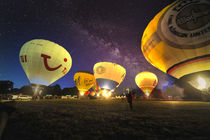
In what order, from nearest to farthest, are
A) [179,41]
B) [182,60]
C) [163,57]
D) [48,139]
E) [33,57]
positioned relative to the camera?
[48,139], [179,41], [182,60], [163,57], [33,57]

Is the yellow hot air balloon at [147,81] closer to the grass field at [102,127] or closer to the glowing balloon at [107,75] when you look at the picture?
the glowing balloon at [107,75]

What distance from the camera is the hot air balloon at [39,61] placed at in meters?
16.3

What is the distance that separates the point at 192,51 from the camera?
944 centimetres

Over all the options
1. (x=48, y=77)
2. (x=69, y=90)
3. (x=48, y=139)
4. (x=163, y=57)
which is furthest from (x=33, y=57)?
(x=69, y=90)

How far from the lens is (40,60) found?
1630cm

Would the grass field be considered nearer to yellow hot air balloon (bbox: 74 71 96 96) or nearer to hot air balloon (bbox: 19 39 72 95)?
hot air balloon (bbox: 19 39 72 95)

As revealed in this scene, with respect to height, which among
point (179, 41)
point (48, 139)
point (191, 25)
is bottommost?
point (48, 139)

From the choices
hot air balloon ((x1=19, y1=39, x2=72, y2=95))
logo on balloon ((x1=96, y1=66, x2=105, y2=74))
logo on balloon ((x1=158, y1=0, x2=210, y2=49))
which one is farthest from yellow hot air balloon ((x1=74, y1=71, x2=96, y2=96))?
logo on balloon ((x1=158, y1=0, x2=210, y2=49))

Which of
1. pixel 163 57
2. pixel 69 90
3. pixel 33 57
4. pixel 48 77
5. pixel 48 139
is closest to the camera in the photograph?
pixel 48 139


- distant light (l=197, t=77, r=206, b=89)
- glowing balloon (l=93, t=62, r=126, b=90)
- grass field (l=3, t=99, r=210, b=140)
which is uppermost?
glowing balloon (l=93, t=62, r=126, b=90)

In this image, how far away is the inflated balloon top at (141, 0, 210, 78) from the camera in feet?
28.2

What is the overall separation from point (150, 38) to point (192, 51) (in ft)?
14.5

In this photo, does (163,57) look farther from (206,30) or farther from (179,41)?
(206,30)

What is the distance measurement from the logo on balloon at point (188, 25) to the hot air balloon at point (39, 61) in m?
18.1
